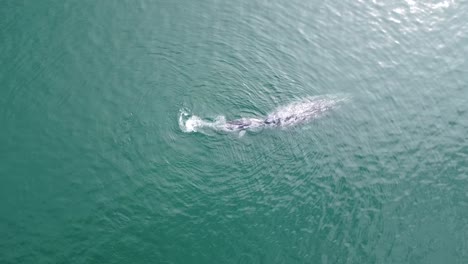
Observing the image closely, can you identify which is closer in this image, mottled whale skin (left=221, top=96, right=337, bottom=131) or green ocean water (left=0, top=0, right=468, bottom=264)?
green ocean water (left=0, top=0, right=468, bottom=264)

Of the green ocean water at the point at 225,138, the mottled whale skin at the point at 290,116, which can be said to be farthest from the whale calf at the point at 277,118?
the green ocean water at the point at 225,138

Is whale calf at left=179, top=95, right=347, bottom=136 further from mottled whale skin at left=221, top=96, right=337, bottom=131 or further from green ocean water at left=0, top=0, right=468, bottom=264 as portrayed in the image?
green ocean water at left=0, top=0, right=468, bottom=264

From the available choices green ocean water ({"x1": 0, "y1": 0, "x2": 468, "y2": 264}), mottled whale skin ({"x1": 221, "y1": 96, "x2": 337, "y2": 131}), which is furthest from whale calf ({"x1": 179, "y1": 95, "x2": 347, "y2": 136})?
green ocean water ({"x1": 0, "y1": 0, "x2": 468, "y2": 264})

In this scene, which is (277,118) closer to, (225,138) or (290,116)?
(290,116)

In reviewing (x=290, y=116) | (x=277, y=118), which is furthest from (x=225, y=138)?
(x=290, y=116)

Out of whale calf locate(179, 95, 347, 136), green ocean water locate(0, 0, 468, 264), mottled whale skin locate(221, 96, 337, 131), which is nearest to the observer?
green ocean water locate(0, 0, 468, 264)

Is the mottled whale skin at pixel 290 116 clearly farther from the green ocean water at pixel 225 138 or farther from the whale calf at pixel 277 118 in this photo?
the green ocean water at pixel 225 138
